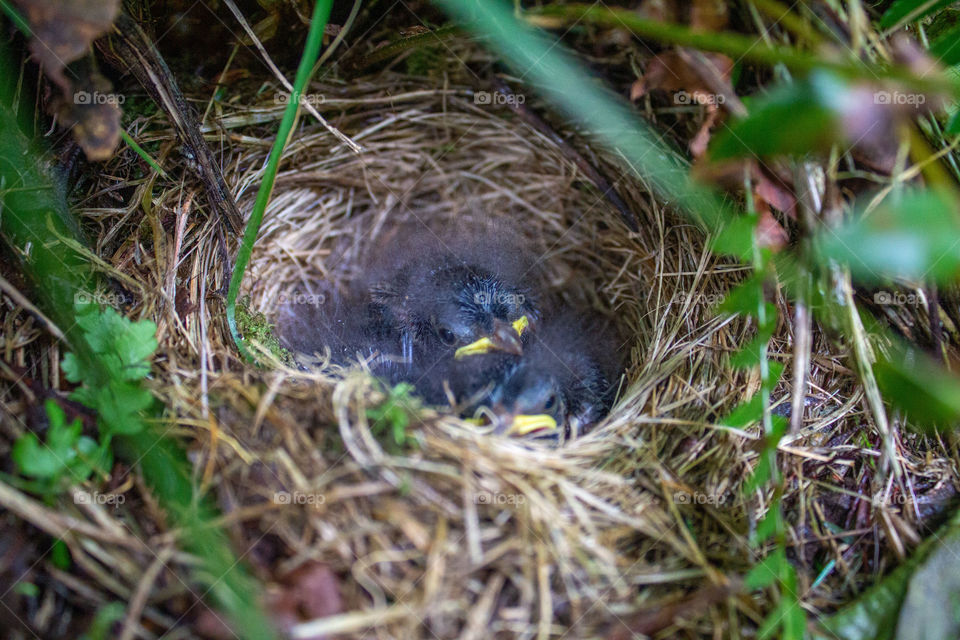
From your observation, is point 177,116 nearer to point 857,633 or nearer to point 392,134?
point 392,134

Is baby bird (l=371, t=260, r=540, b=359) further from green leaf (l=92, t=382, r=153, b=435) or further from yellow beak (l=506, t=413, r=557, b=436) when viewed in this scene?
green leaf (l=92, t=382, r=153, b=435)

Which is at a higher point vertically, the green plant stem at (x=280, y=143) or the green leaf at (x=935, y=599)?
the green plant stem at (x=280, y=143)

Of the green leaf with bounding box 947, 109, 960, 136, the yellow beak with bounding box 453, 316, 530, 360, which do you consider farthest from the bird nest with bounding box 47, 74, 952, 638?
the green leaf with bounding box 947, 109, 960, 136

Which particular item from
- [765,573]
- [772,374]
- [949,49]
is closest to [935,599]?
[765,573]

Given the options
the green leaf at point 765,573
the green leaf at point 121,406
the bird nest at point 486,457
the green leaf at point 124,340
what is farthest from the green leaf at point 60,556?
the green leaf at point 765,573

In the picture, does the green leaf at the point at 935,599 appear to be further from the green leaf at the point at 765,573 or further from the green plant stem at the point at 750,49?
the green plant stem at the point at 750,49

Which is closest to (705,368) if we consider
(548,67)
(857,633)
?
(857,633)
